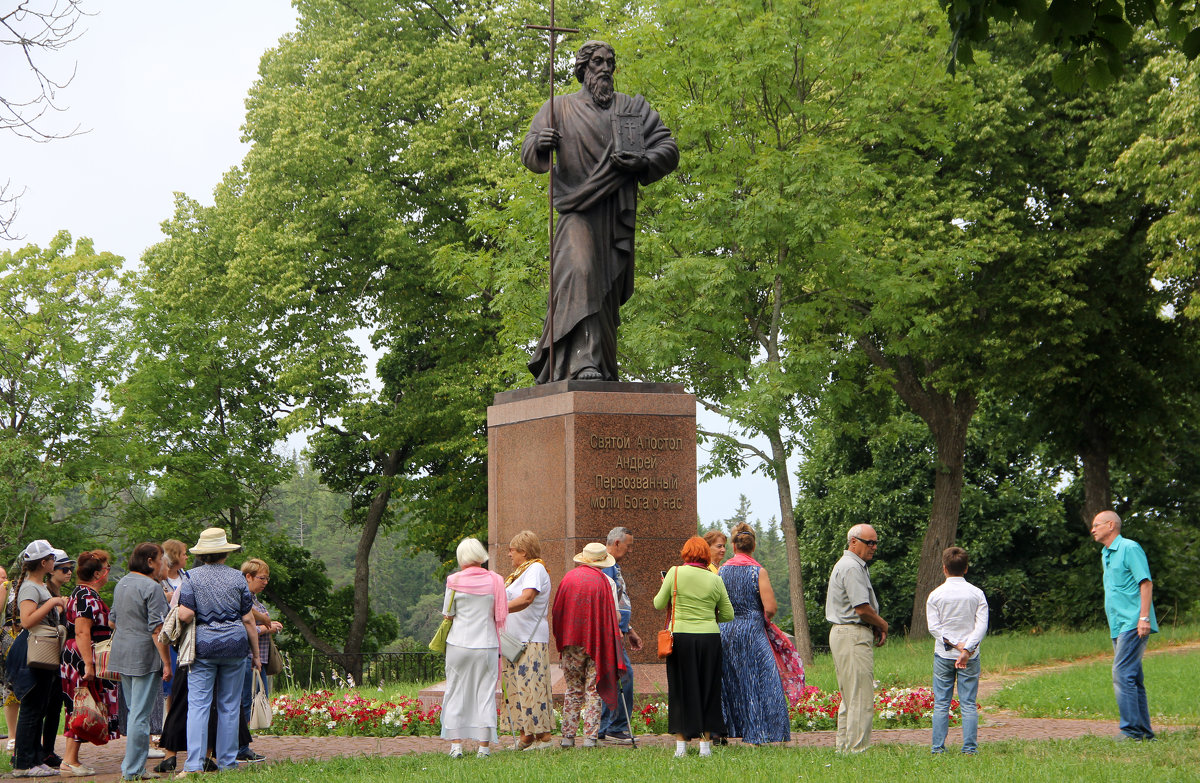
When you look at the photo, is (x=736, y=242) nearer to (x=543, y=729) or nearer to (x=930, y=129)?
(x=930, y=129)

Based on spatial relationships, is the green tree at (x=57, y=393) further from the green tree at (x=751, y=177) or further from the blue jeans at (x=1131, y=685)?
the blue jeans at (x=1131, y=685)

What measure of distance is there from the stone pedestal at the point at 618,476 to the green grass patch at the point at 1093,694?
184 inches

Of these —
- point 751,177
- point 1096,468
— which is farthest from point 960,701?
point 1096,468

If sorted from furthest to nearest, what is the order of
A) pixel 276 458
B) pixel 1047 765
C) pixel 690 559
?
pixel 276 458, pixel 690 559, pixel 1047 765

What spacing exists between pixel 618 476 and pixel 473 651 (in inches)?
95.0

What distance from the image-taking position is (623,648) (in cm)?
976

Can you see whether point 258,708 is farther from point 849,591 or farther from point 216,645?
point 849,591

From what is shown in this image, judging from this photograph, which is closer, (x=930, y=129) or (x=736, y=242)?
(x=736, y=242)

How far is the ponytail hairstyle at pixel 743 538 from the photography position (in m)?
9.29

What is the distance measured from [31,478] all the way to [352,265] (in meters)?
7.77

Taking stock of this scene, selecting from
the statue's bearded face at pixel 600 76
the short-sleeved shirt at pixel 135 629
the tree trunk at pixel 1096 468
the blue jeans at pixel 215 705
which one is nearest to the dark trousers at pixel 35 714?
the short-sleeved shirt at pixel 135 629

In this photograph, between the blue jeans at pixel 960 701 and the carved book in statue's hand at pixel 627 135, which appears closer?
the blue jeans at pixel 960 701

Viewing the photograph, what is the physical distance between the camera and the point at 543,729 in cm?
935

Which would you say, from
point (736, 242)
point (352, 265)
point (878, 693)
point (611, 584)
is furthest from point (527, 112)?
point (611, 584)
